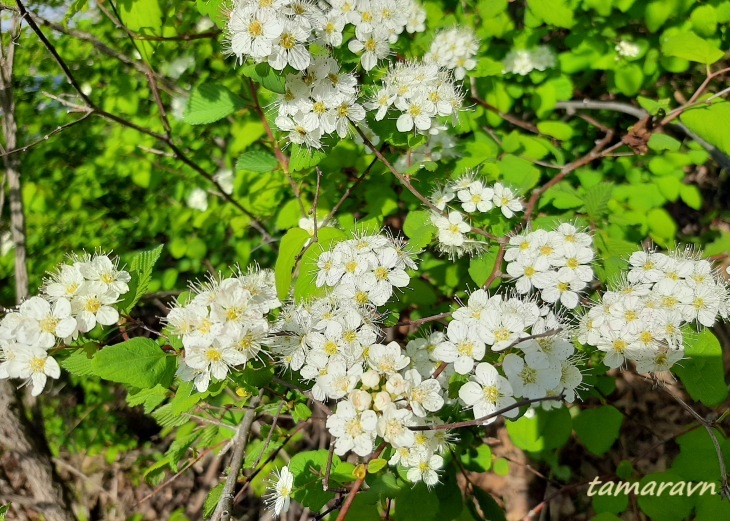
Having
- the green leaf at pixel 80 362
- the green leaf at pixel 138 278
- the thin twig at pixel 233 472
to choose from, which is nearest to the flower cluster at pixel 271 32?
the green leaf at pixel 138 278

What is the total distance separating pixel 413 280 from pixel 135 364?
1.09m

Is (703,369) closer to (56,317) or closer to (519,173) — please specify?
(519,173)

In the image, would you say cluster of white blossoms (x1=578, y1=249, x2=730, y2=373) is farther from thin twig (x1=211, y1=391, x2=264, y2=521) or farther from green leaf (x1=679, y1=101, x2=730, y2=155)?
thin twig (x1=211, y1=391, x2=264, y2=521)

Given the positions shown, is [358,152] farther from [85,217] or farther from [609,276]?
[85,217]

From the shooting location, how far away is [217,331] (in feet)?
3.77

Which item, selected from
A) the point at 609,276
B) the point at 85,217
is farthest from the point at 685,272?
the point at 85,217

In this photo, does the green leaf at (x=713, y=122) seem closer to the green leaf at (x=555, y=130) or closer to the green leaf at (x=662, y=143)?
Answer: the green leaf at (x=662, y=143)

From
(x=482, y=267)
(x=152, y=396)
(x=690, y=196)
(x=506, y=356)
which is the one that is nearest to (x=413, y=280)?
(x=482, y=267)

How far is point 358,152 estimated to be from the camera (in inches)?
87.8

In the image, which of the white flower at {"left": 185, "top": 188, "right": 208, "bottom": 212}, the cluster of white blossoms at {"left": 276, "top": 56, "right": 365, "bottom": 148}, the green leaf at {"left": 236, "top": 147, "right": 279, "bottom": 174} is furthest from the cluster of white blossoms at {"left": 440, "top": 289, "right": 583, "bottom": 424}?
the white flower at {"left": 185, "top": 188, "right": 208, "bottom": 212}

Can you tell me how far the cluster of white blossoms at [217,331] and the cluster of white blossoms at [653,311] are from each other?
2.99ft

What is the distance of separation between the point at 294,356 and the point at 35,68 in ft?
9.93

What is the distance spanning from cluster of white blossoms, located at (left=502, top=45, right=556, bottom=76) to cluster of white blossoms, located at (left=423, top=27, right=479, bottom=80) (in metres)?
0.33

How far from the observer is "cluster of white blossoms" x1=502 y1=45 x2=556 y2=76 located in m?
2.31
